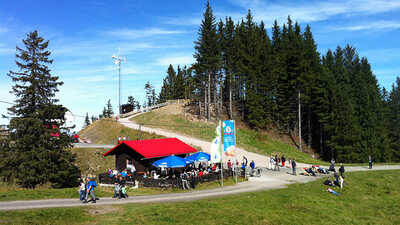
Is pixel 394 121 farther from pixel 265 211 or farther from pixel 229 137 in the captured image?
pixel 265 211

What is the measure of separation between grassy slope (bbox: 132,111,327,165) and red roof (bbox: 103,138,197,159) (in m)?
17.1

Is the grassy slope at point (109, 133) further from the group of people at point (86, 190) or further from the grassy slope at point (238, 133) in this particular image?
the group of people at point (86, 190)

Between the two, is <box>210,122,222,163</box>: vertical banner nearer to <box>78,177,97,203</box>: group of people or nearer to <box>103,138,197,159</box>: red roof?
<box>103,138,197,159</box>: red roof

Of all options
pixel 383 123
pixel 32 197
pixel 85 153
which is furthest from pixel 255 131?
pixel 32 197

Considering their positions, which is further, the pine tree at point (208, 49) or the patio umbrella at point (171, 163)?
the pine tree at point (208, 49)

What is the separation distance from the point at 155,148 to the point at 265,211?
51.2 feet

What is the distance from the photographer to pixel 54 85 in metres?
31.5

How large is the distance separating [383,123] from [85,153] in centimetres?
5786

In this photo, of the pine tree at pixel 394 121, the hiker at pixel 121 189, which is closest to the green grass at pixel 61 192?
the hiker at pixel 121 189

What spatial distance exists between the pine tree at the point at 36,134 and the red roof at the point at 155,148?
17.6ft

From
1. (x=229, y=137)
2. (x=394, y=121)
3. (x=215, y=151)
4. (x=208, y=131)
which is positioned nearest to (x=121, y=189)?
(x=215, y=151)

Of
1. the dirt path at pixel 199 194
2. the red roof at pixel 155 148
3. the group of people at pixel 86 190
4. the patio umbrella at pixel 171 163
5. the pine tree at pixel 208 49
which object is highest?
the pine tree at pixel 208 49

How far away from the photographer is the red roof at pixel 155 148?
28372mm

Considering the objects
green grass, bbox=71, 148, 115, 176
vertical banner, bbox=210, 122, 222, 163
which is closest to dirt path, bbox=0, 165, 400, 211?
vertical banner, bbox=210, 122, 222, 163
